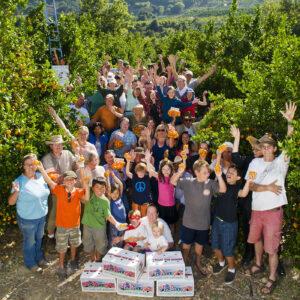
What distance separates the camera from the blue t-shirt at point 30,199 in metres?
4.72

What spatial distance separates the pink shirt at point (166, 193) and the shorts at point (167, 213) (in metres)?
0.08

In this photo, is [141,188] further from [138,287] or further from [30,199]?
[30,199]

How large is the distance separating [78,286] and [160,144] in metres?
3.01

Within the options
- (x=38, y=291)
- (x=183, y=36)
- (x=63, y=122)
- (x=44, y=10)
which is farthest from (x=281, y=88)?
(x=183, y=36)

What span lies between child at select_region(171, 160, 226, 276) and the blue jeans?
2373mm

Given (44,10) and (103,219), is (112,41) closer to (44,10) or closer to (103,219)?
(44,10)

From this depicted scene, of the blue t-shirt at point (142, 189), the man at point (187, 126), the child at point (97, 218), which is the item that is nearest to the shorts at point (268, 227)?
the blue t-shirt at point (142, 189)

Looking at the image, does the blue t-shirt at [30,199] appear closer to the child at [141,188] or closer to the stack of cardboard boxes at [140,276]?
the stack of cardboard boxes at [140,276]

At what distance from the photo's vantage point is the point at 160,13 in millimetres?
173500

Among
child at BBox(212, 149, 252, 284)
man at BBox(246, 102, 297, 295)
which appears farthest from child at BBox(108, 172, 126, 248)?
man at BBox(246, 102, 297, 295)

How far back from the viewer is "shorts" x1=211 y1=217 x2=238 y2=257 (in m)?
4.71

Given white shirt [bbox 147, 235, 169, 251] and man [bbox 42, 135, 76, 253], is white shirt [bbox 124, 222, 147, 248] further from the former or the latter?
man [bbox 42, 135, 76, 253]

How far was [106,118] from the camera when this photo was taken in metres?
7.06

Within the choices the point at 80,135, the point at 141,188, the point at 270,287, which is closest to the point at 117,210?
the point at 141,188
